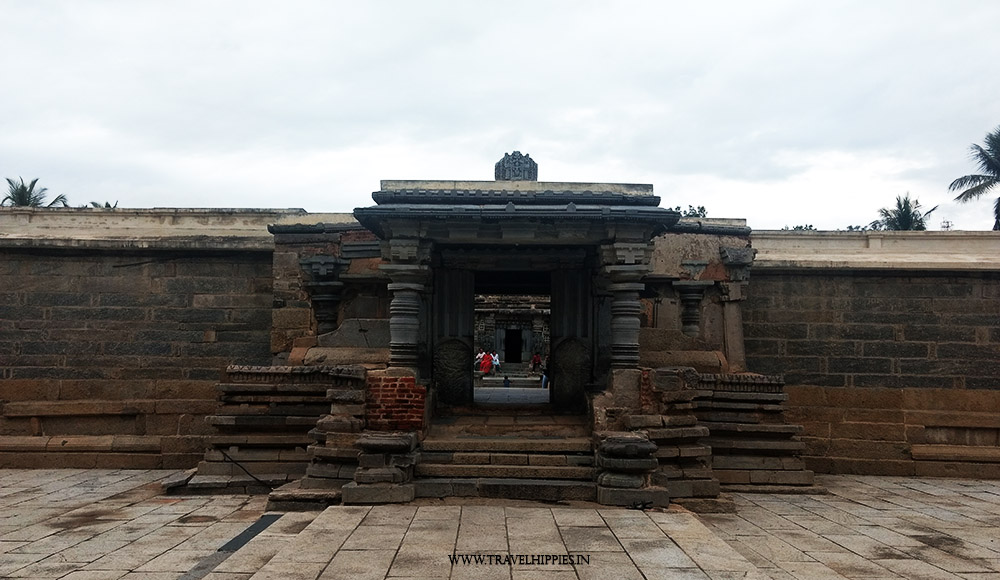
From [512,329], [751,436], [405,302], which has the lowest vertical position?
[751,436]

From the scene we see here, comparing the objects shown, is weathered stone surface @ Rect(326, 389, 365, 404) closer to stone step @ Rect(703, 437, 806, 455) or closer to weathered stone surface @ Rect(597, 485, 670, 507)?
weathered stone surface @ Rect(597, 485, 670, 507)

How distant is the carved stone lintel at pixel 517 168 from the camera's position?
10.1m

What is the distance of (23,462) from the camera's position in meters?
10.3

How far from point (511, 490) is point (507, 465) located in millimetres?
370

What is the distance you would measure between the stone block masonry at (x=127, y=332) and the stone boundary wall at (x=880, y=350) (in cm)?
826

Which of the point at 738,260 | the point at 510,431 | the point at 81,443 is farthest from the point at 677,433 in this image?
the point at 81,443

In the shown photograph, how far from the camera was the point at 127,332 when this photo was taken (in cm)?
1095

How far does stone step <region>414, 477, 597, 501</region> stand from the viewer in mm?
6863

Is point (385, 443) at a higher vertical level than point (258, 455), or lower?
higher

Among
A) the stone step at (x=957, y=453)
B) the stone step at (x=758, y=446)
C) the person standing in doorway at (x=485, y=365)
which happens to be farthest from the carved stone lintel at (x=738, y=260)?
the person standing in doorway at (x=485, y=365)

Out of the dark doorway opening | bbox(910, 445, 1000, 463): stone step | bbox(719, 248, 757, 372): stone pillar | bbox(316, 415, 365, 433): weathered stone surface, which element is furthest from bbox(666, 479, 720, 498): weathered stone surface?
the dark doorway opening

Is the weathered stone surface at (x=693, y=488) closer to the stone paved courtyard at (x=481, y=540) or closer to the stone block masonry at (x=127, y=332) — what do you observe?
the stone paved courtyard at (x=481, y=540)

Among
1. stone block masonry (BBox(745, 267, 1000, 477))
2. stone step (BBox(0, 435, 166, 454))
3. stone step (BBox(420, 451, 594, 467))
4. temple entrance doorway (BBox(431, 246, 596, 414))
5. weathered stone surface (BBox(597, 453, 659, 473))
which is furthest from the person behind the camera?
stone block masonry (BBox(745, 267, 1000, 477))

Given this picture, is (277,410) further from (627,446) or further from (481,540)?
(627,446)
